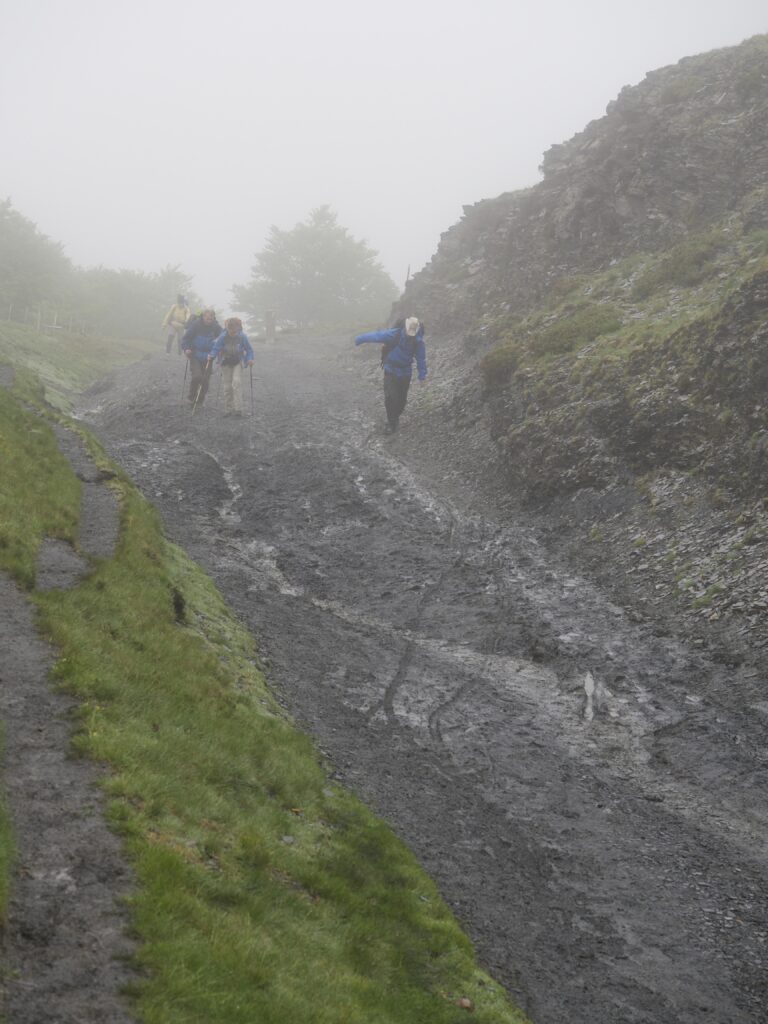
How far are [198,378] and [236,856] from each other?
25.0 meters

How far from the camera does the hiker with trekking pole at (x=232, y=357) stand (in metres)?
28.7

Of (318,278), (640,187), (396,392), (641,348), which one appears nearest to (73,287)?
(318,278)

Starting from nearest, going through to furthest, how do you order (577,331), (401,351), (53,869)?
(53,869) → (577,331) → (401,351)

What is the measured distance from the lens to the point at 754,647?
43.0 feet

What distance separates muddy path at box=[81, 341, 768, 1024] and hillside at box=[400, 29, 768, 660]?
1.80 metres

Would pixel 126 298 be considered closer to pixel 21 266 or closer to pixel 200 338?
pixel 21 266

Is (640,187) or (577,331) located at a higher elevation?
(640,187)

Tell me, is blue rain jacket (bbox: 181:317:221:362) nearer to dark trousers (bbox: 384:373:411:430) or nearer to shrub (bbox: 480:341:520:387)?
dark trousers (bbox: 384:373:411:430)

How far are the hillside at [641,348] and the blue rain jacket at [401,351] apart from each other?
2.09m

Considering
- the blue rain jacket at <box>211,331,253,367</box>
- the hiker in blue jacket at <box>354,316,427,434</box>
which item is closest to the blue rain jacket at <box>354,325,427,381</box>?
the hiker in blue jacket at <box>354,316,427,434</box>

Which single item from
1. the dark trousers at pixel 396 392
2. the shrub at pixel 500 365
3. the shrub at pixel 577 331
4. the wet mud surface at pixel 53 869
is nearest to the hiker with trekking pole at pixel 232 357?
the dark trousers at pixel 396 392

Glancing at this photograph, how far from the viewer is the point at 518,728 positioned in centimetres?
A: 1262

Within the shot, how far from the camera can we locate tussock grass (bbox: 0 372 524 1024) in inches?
239

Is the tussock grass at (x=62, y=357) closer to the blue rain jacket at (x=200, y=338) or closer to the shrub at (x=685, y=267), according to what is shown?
the blue rain jacket at (x=200, y=338)
